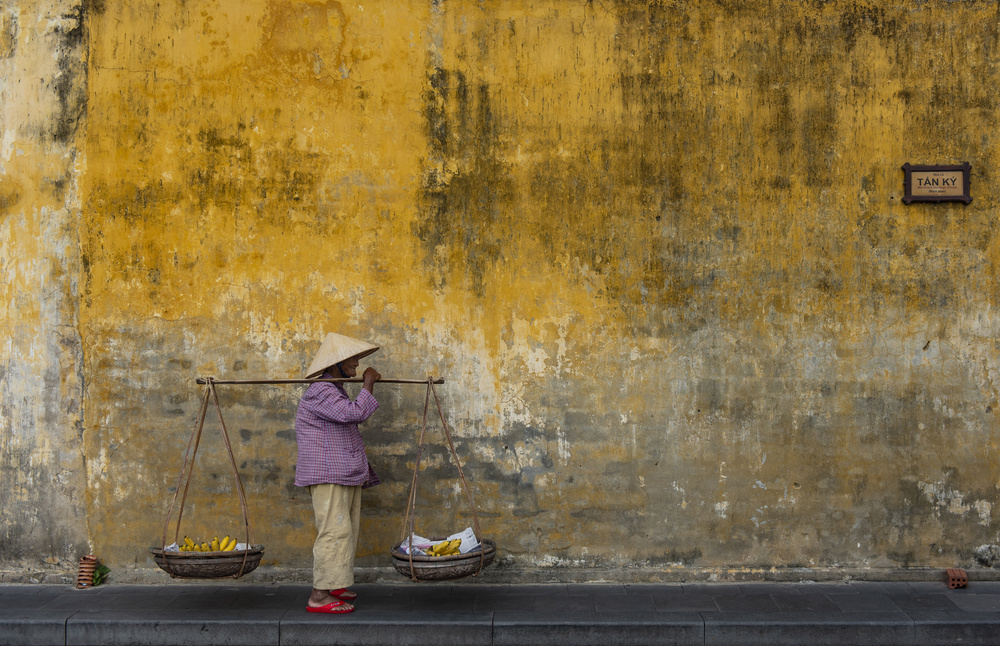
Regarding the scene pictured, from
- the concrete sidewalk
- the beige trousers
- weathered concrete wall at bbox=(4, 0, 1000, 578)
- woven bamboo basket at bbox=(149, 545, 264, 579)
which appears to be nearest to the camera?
woven bamboo basket at bbox=(149, 545, 264, 579)

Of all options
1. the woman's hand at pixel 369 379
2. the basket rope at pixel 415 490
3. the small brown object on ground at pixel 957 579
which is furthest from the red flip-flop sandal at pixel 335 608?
the small brown object on ground at pixel 957 579

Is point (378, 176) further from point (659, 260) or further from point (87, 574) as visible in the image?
point (87, 574)

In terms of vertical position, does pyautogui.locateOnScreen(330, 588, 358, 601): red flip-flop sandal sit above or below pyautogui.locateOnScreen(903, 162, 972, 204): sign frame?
below

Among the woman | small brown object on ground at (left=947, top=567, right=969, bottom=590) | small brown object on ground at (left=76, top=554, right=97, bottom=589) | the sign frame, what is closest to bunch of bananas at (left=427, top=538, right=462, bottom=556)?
the woman

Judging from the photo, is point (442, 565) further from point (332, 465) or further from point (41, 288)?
point (41, 288)

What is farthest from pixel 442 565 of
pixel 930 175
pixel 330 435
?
pixel 930 175

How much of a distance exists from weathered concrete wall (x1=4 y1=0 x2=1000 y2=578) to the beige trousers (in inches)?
26.5

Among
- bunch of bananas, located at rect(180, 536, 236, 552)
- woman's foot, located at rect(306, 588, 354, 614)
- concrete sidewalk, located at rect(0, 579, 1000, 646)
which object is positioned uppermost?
bunch of bananas, located at rect(180, 536, 236, 552)

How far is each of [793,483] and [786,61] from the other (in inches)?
112

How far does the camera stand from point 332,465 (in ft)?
15.8

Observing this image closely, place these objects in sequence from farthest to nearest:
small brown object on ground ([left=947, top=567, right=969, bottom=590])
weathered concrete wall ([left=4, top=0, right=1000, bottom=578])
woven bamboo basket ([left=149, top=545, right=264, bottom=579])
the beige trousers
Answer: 1. weathered concrete wall ([left=4, top=0, right=1000, bottom=578])
2. small brown object on ground ([left=947, top=567, right=969, bottom=590])
3. the beige trousers
4. woven bamboo basket ([left=149, top=545, right=264, bottom=579])

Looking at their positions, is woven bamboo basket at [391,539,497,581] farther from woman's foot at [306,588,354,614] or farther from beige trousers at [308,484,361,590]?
woman's foot at [306,588,354,614]

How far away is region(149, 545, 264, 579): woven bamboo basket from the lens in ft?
14.8

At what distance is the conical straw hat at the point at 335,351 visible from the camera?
192 inches
